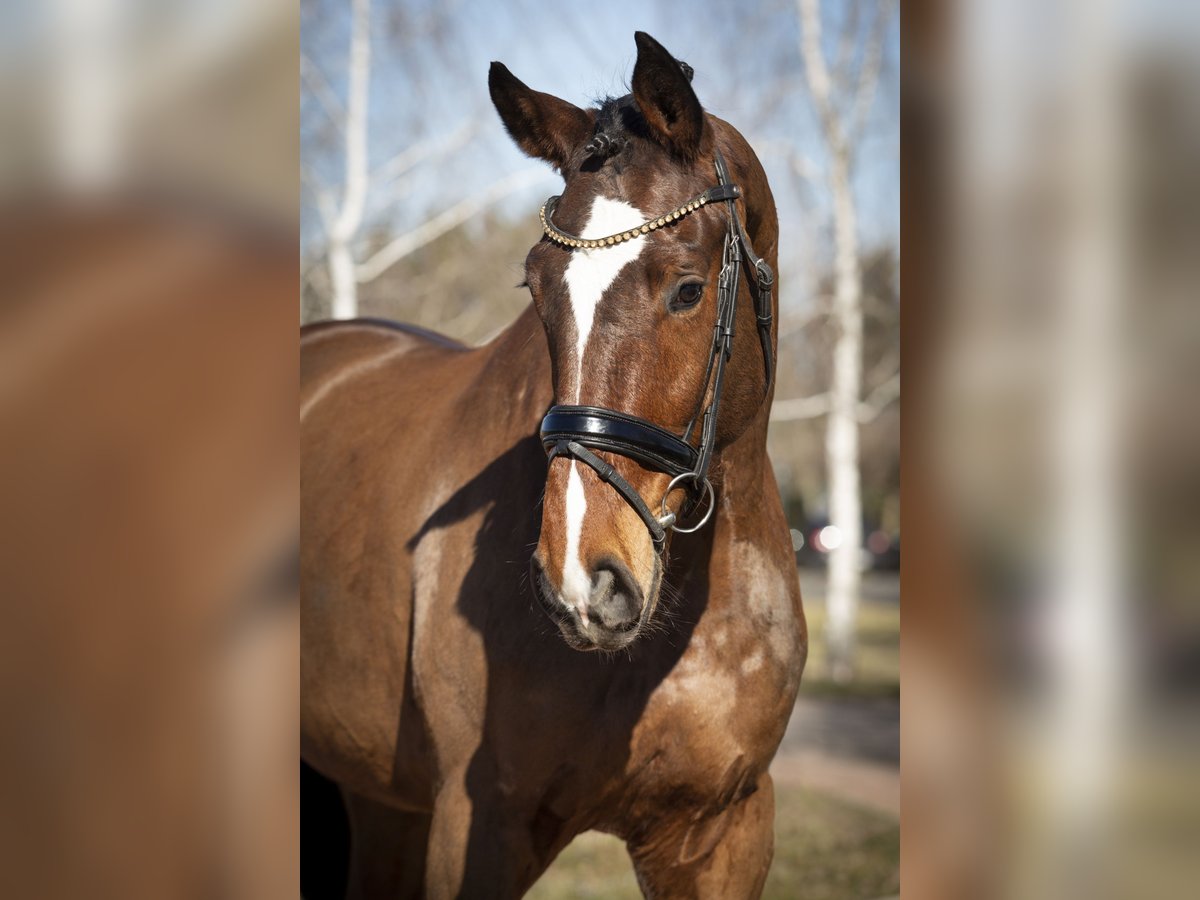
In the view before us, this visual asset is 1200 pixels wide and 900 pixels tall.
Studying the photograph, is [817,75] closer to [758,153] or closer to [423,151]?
[758,153]

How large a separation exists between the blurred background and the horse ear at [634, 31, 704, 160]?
12.0 ft

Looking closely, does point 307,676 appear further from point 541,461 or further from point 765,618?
point 765,618

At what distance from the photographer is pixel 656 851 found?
82.8 inches

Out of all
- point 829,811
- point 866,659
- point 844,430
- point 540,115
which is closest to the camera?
point 540,115

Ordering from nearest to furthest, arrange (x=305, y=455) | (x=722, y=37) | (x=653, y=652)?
(x=653, y=652) < (x=305, y=455) < (x=722, y=37)

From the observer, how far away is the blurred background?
581cm

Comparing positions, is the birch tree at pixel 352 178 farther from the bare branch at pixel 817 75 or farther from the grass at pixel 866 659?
the grass at pixel 866 659

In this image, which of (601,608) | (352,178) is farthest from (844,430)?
(601,608)

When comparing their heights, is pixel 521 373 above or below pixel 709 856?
above

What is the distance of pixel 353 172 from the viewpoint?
5801mm

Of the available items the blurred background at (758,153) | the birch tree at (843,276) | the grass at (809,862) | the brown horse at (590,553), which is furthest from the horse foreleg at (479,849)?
the birch tree at (843,276)

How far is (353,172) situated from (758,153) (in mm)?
2670
